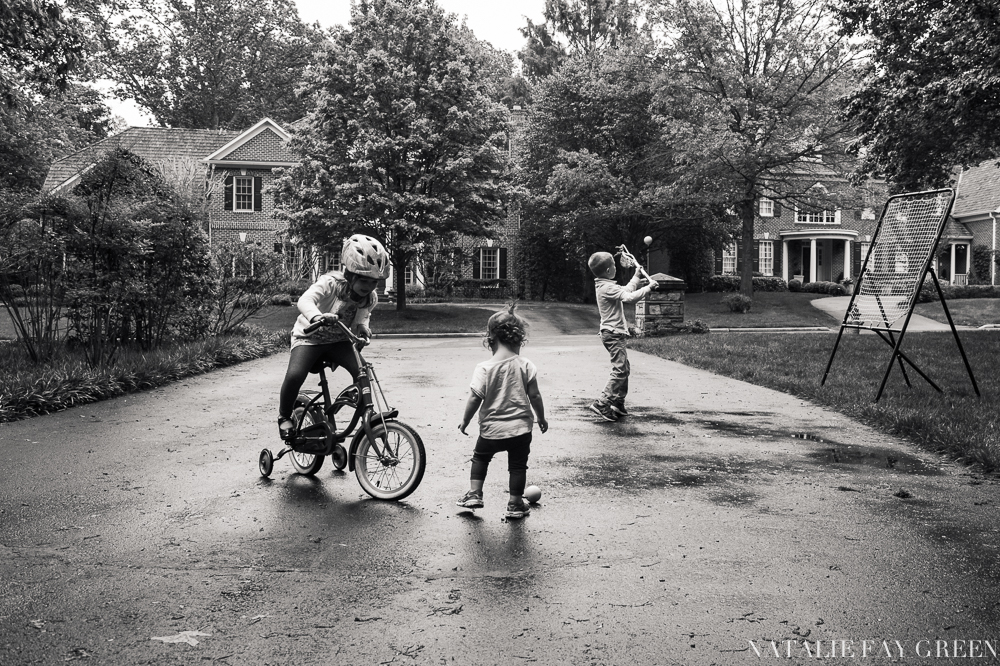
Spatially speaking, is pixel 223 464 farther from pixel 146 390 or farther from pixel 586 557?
pixel 146 390

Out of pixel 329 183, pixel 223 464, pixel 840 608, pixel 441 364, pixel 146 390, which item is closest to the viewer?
pixel 840 608

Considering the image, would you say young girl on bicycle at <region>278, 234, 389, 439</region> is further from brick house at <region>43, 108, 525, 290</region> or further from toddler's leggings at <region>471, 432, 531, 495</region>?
brick house at <region>43, 108, 525, 290</region>

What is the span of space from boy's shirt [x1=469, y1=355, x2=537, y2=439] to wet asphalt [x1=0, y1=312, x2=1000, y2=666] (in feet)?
1.83

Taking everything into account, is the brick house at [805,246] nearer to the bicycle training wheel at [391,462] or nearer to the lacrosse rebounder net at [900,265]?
the lacrosse rebounder net at [900,265]

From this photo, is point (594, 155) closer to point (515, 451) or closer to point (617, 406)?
point (617, 406)

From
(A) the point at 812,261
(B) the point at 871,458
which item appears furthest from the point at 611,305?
(A) the point at 812,261

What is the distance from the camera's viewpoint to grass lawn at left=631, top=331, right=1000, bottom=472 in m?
7.57

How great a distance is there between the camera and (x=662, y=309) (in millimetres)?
22469

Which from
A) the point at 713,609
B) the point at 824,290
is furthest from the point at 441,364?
the point at 824,290

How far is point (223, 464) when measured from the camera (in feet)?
21.9

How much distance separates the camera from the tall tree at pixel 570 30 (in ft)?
162

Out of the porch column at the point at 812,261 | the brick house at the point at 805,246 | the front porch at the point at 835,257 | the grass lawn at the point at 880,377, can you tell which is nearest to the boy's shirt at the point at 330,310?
the grass lawn at the point at 880,377

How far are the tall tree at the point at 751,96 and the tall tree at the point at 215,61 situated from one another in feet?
92.0

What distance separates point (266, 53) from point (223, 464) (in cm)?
5354
